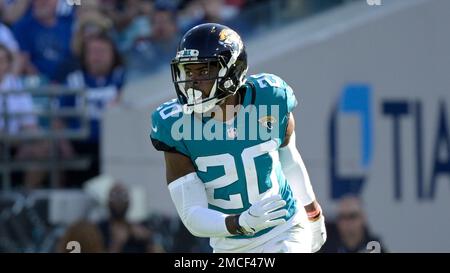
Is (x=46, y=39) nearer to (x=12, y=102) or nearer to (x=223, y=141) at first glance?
(x=12, y=102)

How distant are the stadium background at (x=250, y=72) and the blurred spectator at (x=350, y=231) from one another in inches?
0.4

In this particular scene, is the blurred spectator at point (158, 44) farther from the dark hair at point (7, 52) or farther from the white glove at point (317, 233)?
the white glove at point (317, 233)

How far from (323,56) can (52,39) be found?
7.24ft

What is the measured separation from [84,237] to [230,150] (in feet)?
13.8

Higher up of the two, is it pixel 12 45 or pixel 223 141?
pixel 12 45

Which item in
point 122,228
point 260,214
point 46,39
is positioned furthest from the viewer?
point 46,39

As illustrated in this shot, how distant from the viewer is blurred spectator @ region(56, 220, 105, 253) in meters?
9.20

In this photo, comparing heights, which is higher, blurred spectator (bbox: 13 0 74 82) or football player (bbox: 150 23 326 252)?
blurred spectator (bbox: 13 0 74 82)

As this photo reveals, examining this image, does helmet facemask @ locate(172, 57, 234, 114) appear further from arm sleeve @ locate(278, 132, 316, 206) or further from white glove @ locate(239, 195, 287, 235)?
white glove @ locate(239, 195, 287, 235)

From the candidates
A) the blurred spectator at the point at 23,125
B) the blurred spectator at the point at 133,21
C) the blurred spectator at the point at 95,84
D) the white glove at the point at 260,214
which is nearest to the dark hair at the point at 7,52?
the blurred spectator at the point at 23,125

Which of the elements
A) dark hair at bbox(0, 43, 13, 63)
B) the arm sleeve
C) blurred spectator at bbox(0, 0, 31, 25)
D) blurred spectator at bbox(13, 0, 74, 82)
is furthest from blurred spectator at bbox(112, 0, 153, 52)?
the arm sleeve

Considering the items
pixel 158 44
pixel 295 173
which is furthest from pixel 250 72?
pixel 295 173

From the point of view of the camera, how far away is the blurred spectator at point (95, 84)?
9617 millimetres

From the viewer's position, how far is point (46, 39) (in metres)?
9.79
